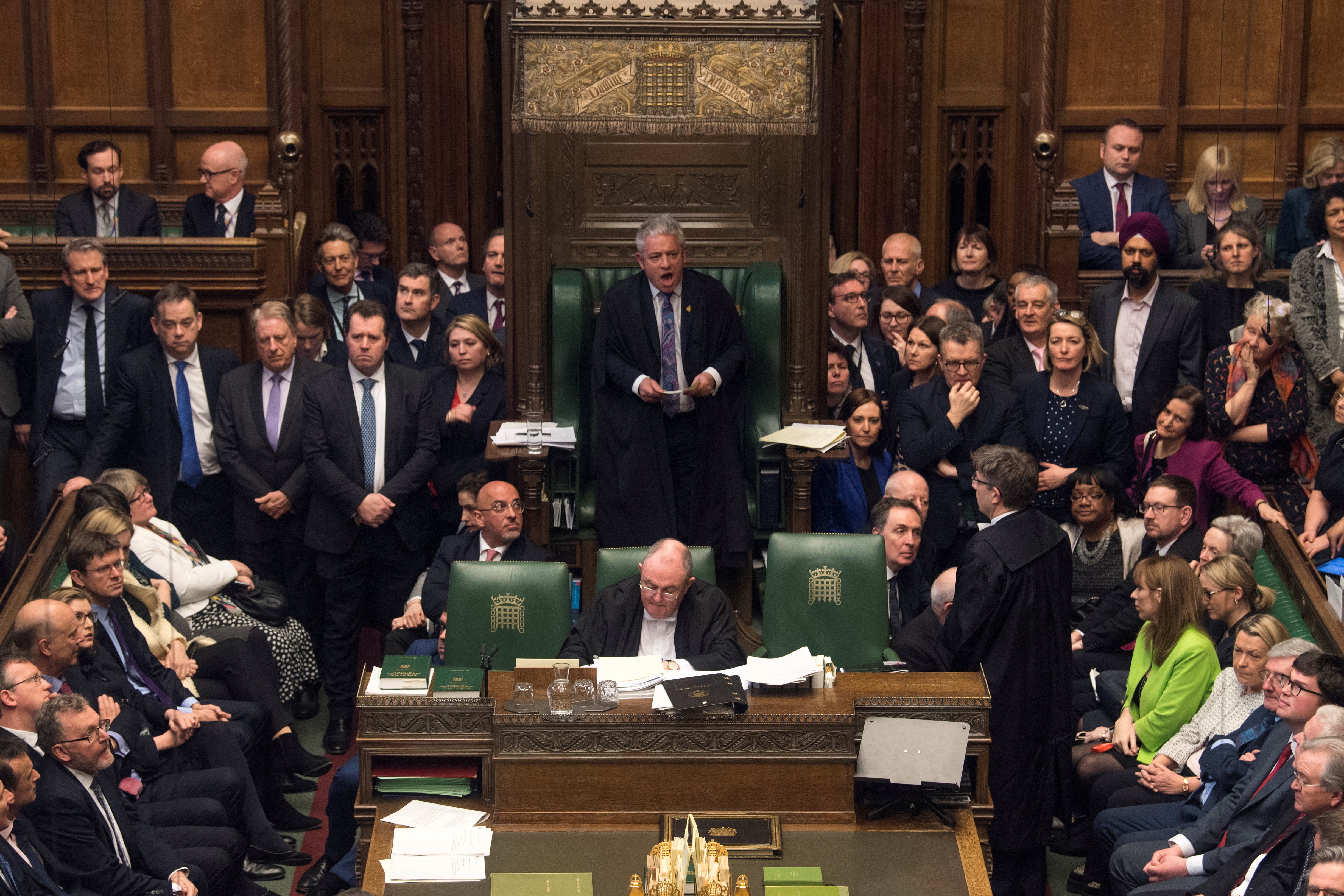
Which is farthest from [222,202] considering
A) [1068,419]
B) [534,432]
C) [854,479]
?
[1068,419]

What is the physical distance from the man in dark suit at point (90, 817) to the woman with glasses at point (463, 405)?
2.53m

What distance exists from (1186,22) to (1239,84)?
1.52 feet

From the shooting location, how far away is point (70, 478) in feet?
24.7

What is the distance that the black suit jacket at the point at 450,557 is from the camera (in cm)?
688

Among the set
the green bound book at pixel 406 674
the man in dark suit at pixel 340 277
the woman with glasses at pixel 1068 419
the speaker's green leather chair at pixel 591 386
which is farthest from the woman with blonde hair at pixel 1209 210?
the green bound book at pixel 406 674

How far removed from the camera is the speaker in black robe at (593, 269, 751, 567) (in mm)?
7395

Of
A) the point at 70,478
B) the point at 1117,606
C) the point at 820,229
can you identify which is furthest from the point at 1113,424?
the point at 70,478

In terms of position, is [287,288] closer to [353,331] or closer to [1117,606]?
[353,331]

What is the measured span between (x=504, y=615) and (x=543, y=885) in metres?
1.76

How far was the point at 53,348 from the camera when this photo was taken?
7605mm

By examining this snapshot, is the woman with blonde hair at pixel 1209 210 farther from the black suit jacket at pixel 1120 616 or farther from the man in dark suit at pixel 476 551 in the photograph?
the man in dark suit at pixel 476 551

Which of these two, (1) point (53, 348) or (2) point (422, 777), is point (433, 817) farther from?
(1) point (53, 348)

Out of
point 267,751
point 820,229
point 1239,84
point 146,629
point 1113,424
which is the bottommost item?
point 267,751

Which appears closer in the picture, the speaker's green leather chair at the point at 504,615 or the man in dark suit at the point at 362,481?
the speaker's green leather chair at the point at 504,615
